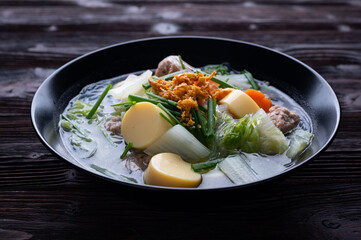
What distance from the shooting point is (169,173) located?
6.29ft

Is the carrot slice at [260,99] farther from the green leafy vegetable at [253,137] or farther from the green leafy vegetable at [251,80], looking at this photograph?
the green leafy vegetable at [253,137]

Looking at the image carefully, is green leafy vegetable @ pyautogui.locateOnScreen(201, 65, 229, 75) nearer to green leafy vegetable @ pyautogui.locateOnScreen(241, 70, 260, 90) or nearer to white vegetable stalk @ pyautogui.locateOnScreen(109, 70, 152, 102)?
green leafy vegetable @ pyautogui.locateOnScreen(241, 70, 260, 90)

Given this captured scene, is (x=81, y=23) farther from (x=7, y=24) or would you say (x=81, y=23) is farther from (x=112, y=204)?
(x=112, y=204)

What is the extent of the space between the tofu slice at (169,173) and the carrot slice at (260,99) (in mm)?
694

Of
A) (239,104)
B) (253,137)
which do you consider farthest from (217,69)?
(253,137)

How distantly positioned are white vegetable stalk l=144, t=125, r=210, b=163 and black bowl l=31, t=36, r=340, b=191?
0.50 m

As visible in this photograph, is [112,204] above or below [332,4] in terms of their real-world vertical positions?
below

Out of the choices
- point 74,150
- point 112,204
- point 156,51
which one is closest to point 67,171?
point 74,150

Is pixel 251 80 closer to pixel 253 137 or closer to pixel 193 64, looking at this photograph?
pixel 193 64

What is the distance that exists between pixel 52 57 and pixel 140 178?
1.96 meters

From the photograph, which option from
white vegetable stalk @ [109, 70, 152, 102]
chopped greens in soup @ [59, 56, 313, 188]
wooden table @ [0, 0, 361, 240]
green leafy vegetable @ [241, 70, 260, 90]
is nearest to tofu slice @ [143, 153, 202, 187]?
chopped greens in soup @ [59, 56, 313, 188]

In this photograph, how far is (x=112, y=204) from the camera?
2164 mm

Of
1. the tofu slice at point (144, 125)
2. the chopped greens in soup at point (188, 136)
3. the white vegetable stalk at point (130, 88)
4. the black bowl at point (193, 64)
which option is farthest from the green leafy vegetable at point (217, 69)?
the tofu slice at point (144, 125)

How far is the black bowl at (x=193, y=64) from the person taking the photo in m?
2.33
